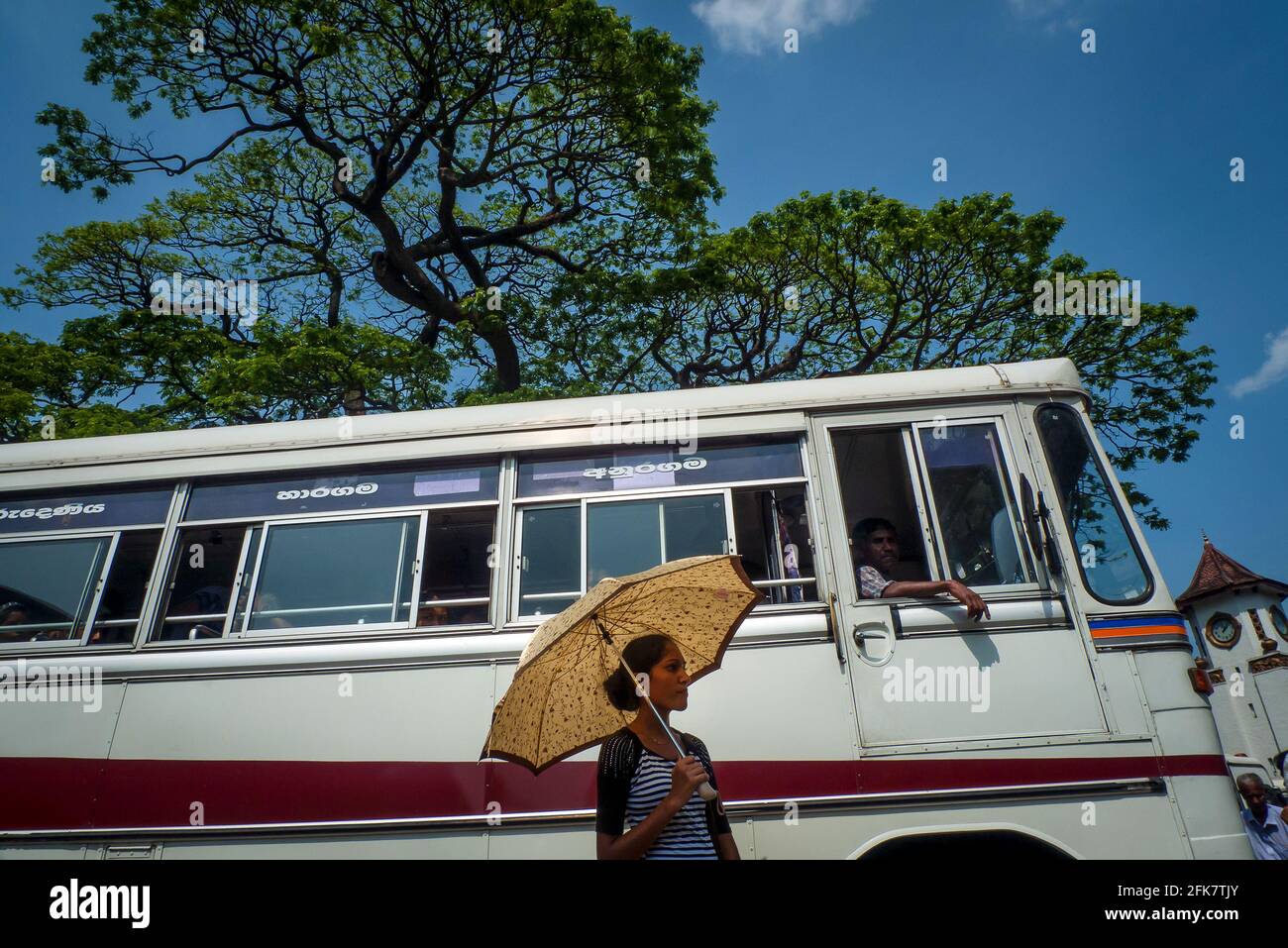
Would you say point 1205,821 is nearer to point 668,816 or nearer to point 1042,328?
point 668,816

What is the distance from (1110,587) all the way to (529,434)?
140 inches

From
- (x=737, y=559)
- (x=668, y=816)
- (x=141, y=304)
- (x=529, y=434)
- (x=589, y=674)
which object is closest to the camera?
(x=668, y=816)

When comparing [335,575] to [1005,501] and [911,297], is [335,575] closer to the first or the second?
[1005,501]

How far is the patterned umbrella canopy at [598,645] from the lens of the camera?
8.97 feet

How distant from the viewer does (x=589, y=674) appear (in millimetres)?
2949

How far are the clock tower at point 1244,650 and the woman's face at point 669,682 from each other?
23705 mm

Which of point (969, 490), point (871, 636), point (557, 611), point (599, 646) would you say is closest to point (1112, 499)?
point (969, 490)

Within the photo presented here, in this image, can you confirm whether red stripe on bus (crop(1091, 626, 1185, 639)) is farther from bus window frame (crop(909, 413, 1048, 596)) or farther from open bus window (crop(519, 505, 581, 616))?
open bus window (crop(519, 505, 581, 616))

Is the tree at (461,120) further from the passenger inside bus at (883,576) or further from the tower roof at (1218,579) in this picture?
the tower roof at (1218,579)

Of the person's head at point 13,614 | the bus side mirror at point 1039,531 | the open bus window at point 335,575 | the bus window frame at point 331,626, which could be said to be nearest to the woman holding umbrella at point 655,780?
the bus window frame at point 331,626

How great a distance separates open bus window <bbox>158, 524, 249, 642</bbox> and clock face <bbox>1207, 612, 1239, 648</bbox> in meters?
28.7

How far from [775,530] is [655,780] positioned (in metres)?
2.10

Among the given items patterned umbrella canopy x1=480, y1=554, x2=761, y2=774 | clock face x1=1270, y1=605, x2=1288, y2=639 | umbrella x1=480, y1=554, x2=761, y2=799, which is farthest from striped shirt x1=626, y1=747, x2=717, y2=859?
clock face x1=1270, y1=605, x2=1288, y2=639
